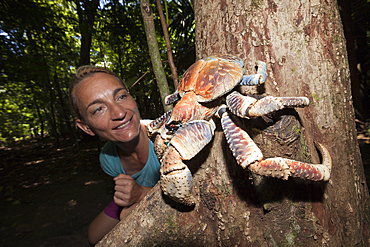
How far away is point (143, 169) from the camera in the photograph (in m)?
2.01

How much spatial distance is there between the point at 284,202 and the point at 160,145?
791 mm

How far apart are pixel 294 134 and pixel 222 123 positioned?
1.13 feet

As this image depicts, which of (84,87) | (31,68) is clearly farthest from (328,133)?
(31,68)

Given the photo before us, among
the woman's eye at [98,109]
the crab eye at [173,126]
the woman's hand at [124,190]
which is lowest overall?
the woman's hand at [124,190]

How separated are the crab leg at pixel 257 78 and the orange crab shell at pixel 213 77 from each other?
4 cm

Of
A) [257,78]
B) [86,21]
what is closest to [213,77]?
[257,78]

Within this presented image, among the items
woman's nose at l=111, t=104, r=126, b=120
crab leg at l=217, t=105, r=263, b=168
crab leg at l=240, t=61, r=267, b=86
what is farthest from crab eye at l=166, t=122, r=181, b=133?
woman's nose at l=111, t=104, r=126, b=120

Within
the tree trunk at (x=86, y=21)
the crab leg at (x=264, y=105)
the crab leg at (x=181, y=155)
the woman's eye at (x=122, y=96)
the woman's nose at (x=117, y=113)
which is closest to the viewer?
the crab leg at (x=264, y=105)

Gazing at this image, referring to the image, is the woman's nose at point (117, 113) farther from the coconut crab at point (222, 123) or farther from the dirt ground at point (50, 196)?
the dirt ground at point (50, 196)

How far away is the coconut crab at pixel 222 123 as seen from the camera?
0.77 m

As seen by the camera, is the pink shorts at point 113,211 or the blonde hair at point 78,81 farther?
the pink shorts at point 113,211

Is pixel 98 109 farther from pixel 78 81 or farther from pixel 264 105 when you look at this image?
pixel 264 105

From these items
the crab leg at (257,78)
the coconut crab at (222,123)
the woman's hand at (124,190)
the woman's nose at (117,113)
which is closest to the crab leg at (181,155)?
the coconut crab at (222,123)

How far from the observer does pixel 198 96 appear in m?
0.92
